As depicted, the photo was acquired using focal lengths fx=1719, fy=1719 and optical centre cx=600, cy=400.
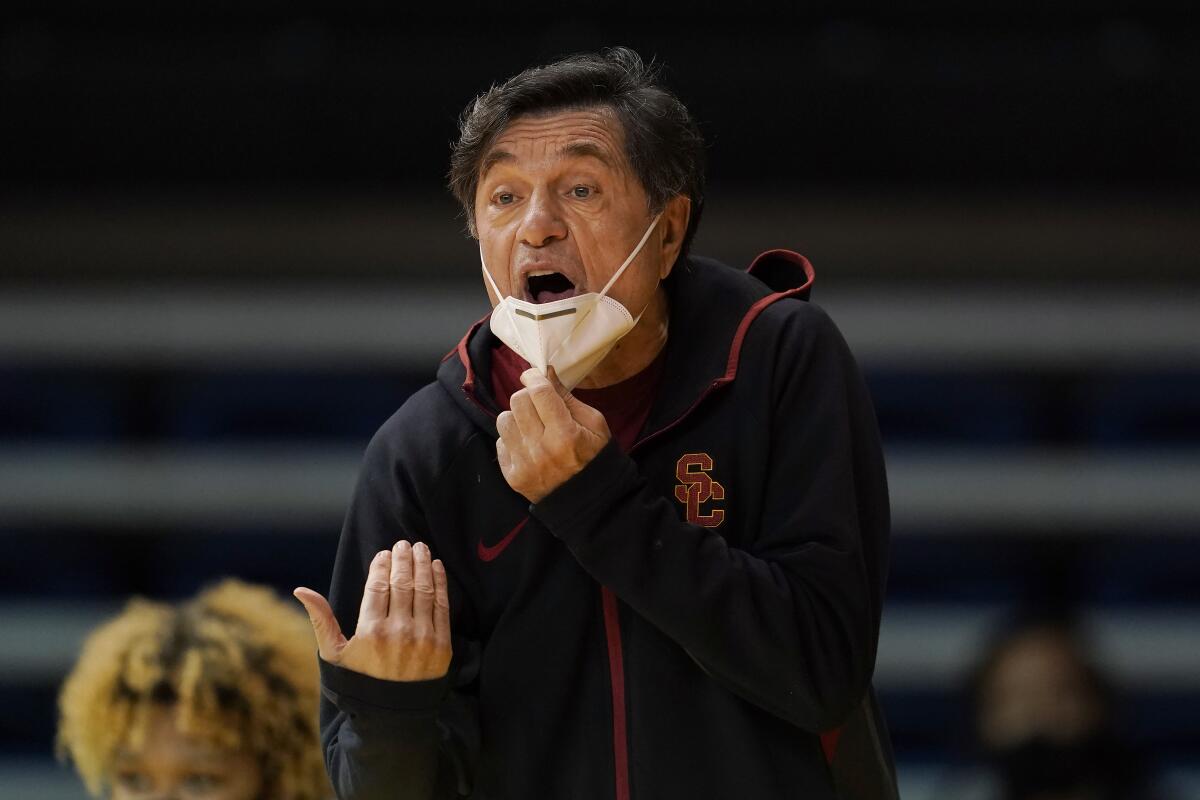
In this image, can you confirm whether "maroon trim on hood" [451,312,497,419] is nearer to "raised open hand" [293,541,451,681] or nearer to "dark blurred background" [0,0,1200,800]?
"raised open hand" [293,541,451,681]

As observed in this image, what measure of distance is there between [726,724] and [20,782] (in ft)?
13.4

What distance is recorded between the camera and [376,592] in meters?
1.67

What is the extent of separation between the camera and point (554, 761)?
68.4 inches

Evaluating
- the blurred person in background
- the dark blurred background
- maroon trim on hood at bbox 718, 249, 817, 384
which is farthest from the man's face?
the dark blurred background

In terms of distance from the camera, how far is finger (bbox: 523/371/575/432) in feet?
5.32

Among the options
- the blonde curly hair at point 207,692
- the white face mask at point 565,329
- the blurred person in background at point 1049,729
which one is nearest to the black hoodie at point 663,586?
the white face mask at point 565,329

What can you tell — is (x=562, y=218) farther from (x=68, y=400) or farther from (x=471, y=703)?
(x=68, y=400)

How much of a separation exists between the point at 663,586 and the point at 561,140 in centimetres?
48

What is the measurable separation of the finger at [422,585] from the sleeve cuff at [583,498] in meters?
0.14

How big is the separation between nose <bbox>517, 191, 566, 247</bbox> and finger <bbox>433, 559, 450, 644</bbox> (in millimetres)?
340

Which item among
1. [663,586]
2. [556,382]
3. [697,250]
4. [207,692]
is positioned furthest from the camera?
[697,250]

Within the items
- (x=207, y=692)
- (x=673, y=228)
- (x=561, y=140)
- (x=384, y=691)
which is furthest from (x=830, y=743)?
(x=207, y=692)

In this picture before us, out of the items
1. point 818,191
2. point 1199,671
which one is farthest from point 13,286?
point 1199,671

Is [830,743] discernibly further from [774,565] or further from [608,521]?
[608,521]
